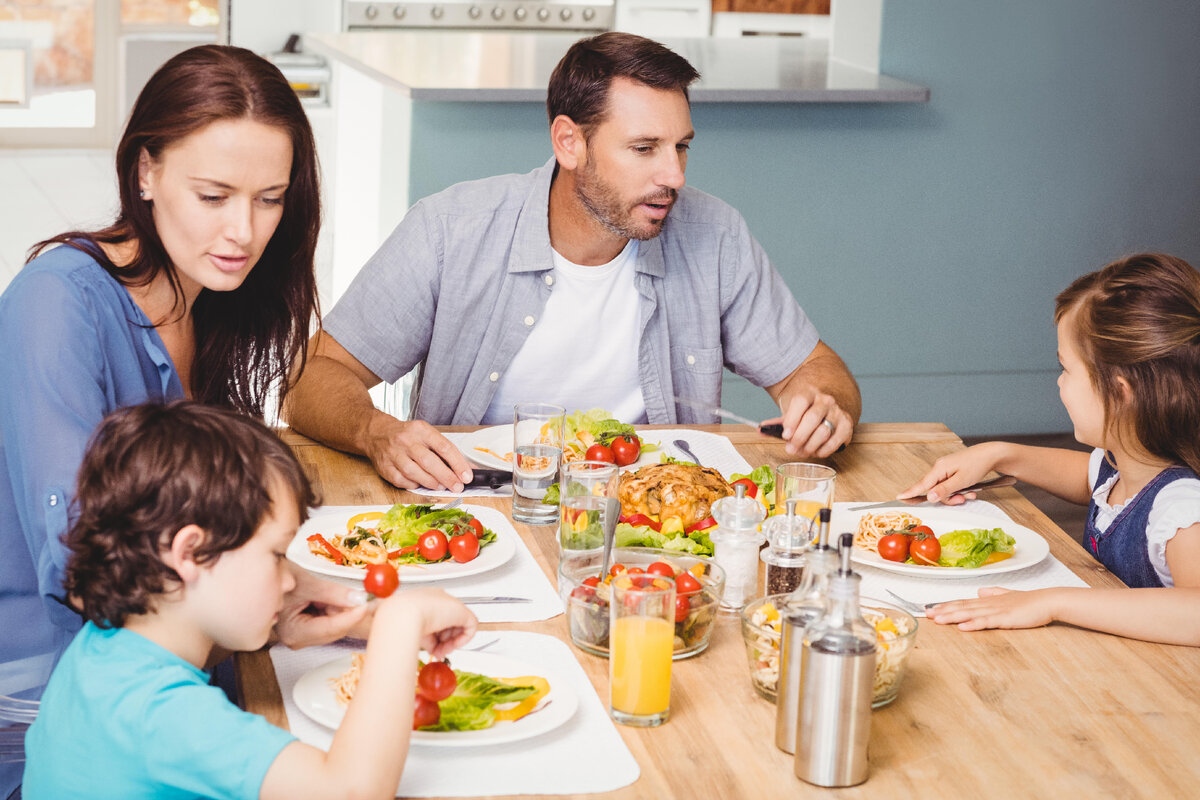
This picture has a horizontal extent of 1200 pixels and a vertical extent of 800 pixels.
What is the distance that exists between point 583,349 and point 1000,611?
106cm

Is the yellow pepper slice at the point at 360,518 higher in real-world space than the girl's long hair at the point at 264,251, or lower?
lower

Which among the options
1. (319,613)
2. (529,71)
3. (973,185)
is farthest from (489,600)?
(973,185)

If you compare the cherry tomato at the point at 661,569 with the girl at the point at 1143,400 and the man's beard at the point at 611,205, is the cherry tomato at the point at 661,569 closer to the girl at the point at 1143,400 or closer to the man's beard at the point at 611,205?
the girl at the point at 1143,400

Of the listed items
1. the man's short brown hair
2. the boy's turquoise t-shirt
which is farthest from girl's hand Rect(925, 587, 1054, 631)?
the man's short brown hair

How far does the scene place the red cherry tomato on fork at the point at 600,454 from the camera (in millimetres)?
1932

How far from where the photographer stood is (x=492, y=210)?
2334 mm

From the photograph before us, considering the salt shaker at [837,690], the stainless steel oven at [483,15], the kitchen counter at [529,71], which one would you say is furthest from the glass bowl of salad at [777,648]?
the stainless steel oven at [483,15]

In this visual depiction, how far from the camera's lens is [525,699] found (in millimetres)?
1219

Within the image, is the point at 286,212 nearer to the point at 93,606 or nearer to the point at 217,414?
the point at 217,414

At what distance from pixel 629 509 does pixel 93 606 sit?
2.45 ft

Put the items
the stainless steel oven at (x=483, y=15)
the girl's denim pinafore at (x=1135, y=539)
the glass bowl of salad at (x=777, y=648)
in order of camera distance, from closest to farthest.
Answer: the glass bowl of salad at (x=777, y=648), the girl's denim pinafore at (x=1135, y=539), the stainless steel oven at (x=483, y=15)

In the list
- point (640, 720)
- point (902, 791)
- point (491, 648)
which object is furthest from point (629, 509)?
point (902, 791)

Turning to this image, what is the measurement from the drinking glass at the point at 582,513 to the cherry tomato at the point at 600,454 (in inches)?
15.8

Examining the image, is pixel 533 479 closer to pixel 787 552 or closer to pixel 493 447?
pixel 493 447
